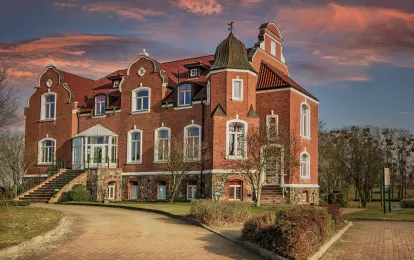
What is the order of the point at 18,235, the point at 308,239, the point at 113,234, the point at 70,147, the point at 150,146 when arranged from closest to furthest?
the point at 308,239, the point at 18,235, the point at 113,234, the point at 150,146, the point at 70,147

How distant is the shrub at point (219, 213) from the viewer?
16.5 m

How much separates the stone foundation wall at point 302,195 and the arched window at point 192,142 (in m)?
6.63

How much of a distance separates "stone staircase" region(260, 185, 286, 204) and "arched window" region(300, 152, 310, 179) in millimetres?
2925

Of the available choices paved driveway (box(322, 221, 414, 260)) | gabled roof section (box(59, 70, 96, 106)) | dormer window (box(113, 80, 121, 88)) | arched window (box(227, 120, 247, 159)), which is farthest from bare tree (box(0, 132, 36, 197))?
paved driveway (box(322, 221, 414, 260))

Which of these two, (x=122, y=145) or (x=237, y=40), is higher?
(x=237, y=40)

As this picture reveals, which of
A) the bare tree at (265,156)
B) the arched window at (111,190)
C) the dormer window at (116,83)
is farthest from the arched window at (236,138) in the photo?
the dormer window at (116,83)

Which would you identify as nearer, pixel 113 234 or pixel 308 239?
pixel 308 239

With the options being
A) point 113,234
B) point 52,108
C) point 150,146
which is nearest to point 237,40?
point 150,146

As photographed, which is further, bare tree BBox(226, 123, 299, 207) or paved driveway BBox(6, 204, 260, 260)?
bare tree BBox(226, 123, 299, 207)

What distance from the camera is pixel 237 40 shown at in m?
32.3

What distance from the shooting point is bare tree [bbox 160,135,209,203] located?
31.5 meters

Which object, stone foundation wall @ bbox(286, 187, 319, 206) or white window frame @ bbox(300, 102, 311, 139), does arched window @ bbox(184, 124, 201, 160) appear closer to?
stone foundation wall @ bbox(286, 187, 319, 206)

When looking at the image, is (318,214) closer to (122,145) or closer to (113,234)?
(113,234)

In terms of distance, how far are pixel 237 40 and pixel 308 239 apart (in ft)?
74.9
